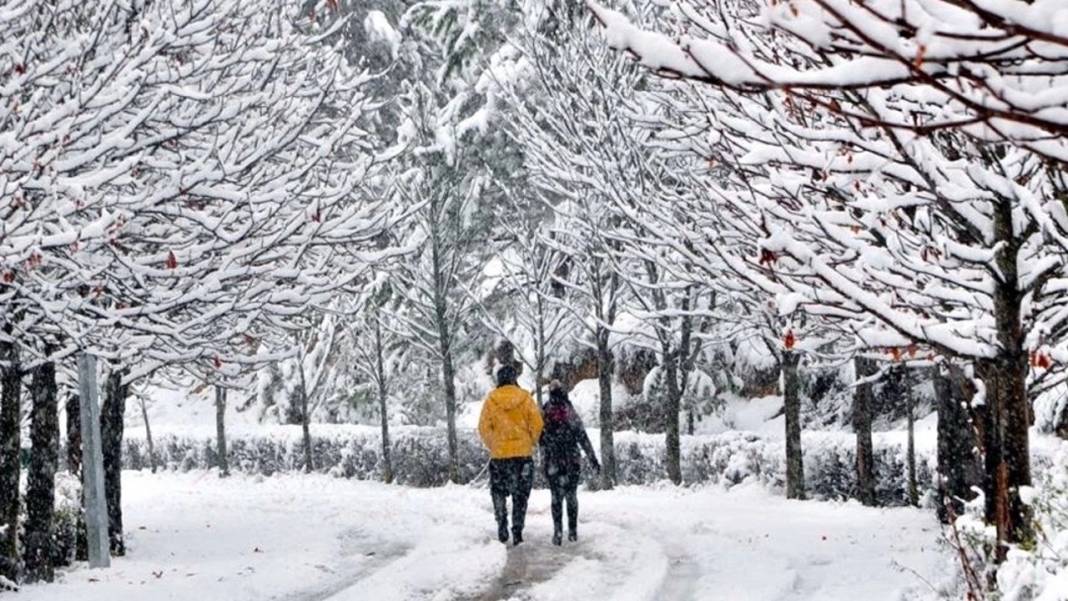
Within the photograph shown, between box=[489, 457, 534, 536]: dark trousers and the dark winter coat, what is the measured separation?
0.81 feet

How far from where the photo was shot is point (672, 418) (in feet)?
58.8

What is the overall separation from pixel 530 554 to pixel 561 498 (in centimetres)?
87

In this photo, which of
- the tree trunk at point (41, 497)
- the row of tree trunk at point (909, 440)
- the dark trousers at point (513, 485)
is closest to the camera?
the tree trunk at point (41, 497)

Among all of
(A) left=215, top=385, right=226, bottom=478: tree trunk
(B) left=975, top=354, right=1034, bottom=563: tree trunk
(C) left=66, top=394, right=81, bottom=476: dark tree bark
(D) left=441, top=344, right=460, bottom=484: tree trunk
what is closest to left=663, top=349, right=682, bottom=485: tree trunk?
(D) left=441, top=344, right=460, bottom=484: tree trunk

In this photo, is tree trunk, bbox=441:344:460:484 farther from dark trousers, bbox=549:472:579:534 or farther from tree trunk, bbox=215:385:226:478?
dark trousers, bbox=549:472:579:534

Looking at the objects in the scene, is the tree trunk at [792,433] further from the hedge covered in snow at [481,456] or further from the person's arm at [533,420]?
the person's arm at [533,420]

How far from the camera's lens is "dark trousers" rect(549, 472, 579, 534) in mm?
11453

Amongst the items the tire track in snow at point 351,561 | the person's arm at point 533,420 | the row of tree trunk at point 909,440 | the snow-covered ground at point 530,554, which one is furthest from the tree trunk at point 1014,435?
the person's arm at point 533,420

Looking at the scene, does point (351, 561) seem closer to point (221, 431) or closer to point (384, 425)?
point (384, 425)

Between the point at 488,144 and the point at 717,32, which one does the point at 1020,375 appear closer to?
the point at 717,32

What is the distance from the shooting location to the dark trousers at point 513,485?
11.5m

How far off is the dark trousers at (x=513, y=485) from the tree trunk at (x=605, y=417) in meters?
7.01

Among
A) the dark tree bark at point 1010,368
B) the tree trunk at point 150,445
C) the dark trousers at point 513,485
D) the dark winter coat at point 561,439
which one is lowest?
the tree trunk at point 150,445

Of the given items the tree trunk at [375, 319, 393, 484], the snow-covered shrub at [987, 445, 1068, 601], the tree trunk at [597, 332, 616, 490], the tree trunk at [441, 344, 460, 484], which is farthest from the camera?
the tree trunk at [375, 319, 393, 484]
